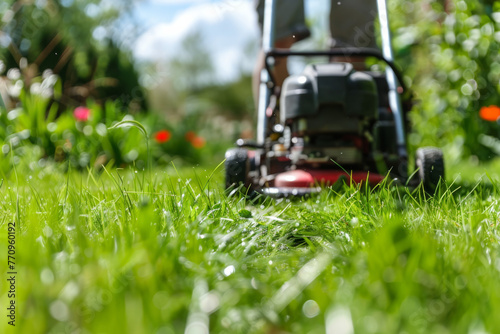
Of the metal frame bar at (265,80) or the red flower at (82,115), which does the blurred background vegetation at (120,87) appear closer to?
the red flower at (82,115)

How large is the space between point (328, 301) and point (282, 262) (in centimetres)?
35

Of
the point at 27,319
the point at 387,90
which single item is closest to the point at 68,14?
the point at 387,90

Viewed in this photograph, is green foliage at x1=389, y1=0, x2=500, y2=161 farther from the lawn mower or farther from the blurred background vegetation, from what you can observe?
the lawn mower

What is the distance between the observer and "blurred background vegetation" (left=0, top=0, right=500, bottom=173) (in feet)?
11.5

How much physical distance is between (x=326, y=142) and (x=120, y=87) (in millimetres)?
5930

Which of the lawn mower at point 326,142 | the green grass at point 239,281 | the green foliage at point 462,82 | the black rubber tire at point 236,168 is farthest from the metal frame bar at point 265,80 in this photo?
the green foliage at point 462,82

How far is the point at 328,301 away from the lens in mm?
831

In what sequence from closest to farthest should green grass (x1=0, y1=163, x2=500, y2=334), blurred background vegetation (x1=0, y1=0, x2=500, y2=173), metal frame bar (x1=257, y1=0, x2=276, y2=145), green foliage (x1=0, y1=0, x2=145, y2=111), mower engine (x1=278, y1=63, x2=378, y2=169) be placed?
1. green grass (x1=0, y1=163, x2=500, y2=334)
2. mower engine (x1=278, y1=63, x2=378, y2=169)
3. metal frame bar (x1=257, y1=0, x2=276, y2=145)
4. blurred background vegetation (x1=0, y1=0, x2=500, y2=173)
5. green foliage (x1=0, y1=0, x2=145, y2=111)

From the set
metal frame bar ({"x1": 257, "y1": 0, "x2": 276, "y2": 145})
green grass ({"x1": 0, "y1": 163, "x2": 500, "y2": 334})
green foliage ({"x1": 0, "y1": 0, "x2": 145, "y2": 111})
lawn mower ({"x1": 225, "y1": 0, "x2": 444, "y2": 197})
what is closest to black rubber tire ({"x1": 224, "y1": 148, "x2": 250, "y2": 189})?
lawn mower ({"x1": 225, "y1": 0, "x2": 444, "y2": 197})

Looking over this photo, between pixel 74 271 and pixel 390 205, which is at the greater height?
pixel 74 271

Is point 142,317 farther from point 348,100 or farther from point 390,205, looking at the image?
point 348,100

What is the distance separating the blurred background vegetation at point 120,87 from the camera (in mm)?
3520

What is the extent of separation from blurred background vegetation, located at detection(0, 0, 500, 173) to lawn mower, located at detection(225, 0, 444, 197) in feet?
2.61

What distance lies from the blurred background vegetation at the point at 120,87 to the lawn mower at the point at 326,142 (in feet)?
2.61
